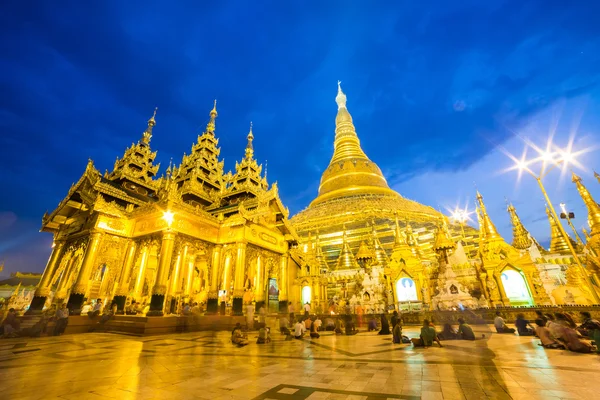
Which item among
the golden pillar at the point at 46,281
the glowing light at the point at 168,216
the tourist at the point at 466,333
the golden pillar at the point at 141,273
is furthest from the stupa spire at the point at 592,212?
the golden pillar at the point at 46,281

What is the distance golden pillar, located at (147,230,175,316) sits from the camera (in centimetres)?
1087

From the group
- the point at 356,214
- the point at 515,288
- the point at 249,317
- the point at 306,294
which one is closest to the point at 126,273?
the point at 249,317

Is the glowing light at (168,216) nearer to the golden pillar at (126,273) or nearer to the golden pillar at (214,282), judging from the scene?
the golden pillar at (126,273)

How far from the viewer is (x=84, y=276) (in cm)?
1201

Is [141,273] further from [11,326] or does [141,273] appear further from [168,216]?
[11,326]

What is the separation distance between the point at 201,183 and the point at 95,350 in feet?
49.8

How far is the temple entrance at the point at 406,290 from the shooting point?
17.8 metres

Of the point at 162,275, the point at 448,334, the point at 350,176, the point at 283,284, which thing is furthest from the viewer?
the point at 350,176

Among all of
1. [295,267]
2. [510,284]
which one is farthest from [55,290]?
[510,284]

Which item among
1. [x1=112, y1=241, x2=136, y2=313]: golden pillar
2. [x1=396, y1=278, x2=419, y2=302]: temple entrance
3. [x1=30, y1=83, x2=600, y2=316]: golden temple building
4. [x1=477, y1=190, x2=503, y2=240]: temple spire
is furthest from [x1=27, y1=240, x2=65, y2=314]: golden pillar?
[x1=477, y1=190, x2=503, y2=240]: temple spire

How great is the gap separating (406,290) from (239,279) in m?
11.8

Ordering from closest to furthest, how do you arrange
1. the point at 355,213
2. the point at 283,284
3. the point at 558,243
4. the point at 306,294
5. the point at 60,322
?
the point at 60,322, the point at 283,284, the point at 306,294, the point at 558,243, the point at 355,213

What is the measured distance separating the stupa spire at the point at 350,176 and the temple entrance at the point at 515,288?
25242mm

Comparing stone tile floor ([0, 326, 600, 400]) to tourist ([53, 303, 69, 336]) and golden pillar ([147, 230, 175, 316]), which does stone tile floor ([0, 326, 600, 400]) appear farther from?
golden pillar ([147, 230, 175, 316])
